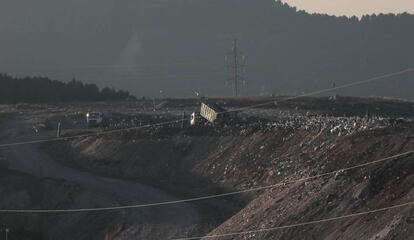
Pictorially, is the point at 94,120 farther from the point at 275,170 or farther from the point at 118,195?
the point at 275,170

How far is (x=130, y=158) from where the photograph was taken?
49844 millimetres

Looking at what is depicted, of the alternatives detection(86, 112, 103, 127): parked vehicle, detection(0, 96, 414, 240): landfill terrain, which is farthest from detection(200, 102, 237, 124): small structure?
detection(86, 112, 103, 127): parked vehicle

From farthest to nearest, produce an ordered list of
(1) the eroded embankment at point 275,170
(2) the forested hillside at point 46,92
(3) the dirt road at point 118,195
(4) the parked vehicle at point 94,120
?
1. (2) the forested hillside at point 46,92
2. (4) the parked vehicle at point 94,120
3. (3) the dirt road at point 118,195
4. (1) the eroded embankment at point 275,170

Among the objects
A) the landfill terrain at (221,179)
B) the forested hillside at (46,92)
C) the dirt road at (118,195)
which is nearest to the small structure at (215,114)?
the landfill terrain at (221,179)

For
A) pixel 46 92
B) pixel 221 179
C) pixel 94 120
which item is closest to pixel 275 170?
pixel 221 179

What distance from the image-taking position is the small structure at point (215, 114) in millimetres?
52219

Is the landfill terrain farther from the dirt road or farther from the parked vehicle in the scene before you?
the parked vehicle

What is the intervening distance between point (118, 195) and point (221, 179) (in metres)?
4.85

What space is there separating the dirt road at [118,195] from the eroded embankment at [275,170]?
1.09 m

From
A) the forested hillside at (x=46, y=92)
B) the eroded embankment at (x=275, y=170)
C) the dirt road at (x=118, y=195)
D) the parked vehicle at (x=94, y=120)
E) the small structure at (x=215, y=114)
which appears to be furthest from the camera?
the forested hillside at (x=46, y=92)

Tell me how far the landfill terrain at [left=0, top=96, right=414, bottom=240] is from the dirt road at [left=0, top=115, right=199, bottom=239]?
0.19 ft

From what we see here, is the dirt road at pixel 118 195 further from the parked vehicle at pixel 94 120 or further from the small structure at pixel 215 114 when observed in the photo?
the small structure at pixel 215 114

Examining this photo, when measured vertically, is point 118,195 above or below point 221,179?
below

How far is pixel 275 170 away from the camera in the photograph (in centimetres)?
3697
